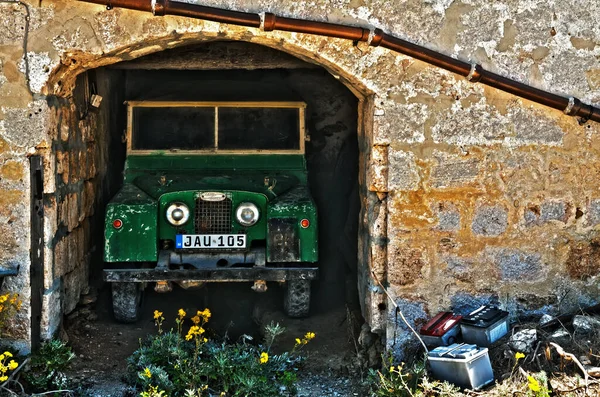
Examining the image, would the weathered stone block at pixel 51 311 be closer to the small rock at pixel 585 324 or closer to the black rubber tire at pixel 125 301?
the black rubber tire at pixel 125 301

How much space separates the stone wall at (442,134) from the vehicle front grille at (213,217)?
1.36m

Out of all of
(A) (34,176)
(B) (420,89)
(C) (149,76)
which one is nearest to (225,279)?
(A) (34,176)

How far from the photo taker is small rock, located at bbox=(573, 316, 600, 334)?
5.70 meters

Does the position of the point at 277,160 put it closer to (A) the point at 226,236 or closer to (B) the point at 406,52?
(A) the point at 226,236

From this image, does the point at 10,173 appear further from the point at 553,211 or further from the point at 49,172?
the point at 553,211

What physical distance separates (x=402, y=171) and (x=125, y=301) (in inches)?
109

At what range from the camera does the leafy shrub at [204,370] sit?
18.3 ft

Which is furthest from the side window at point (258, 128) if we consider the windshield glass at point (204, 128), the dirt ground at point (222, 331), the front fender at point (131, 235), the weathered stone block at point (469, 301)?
the weathered stone block at point (469, 301)

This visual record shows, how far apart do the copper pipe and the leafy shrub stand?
2.08m

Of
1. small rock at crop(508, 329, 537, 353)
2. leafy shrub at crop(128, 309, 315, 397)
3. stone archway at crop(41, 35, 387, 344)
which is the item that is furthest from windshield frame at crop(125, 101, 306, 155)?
small rock at crop(508, 329, 537, 353)

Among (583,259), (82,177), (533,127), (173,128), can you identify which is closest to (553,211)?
(583,259)

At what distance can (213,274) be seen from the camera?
6824 mm

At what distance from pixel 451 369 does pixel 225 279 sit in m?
2.17

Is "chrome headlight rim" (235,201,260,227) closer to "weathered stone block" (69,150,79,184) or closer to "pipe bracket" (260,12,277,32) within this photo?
"weathered stone block" (69,150,79,184)
